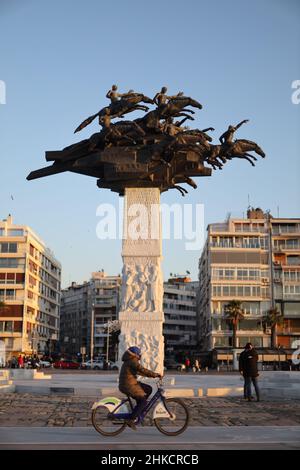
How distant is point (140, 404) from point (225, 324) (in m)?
67.3

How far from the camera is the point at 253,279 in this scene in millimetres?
75812

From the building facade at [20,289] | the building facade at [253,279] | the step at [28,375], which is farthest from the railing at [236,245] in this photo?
the step at [28,375]

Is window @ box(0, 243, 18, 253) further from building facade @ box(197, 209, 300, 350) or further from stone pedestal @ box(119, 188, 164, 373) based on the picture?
stone pedestal @ box(119, 188, 164, 373)

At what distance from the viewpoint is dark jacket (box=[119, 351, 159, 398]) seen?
9.16 m

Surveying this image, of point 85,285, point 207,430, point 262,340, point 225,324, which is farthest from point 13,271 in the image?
point 207,430

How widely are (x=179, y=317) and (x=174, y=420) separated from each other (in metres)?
107

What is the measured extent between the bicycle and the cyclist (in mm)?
81

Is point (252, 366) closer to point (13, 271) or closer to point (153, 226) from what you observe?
point (153, 226)

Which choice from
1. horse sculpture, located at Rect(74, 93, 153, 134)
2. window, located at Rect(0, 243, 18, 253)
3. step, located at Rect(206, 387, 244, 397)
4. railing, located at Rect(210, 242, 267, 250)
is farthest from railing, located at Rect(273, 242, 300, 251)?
horse sculpture, located at Rect(74, 93, 153, 134)

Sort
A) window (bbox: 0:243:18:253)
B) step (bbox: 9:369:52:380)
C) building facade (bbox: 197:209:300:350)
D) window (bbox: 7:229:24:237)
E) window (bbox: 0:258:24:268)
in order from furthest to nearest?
window (bbox: 7:229:24:237) < window (bbox: 0:243:18:253) < window (bbox: 0:258:24:268) < building facade (bbox: 197:209:300:350) < step (bbox: 9:369:52:380)

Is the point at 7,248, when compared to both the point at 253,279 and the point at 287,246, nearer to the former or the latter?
the point at 253,279

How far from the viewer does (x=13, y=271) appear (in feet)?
246

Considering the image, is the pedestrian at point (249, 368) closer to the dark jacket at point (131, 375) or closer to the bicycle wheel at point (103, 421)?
the dark jacket at point (131, 375)

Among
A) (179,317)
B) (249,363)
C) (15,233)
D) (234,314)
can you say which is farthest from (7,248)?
(249,363)
